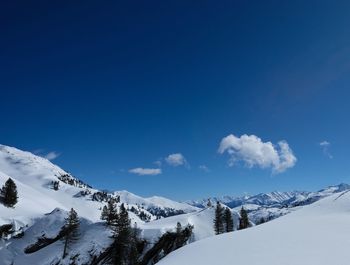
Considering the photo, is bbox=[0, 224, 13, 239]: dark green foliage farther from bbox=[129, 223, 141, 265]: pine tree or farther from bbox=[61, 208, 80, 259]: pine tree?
bbox=[129, 223, 141, 265]: pine tree

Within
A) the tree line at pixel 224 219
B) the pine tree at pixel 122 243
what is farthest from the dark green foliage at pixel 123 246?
the tree line at pixel 224 219

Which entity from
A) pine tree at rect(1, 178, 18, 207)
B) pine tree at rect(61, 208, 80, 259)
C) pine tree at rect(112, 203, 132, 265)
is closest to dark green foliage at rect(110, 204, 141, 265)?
pine tree at rect(112, 203, 132, 265)

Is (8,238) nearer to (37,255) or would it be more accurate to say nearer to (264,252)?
(37,255)

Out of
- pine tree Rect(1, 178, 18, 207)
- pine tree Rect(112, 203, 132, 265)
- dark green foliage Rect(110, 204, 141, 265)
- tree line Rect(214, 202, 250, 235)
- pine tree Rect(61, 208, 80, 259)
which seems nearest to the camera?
dark green foliage Rect(110, 204, 141, 265)

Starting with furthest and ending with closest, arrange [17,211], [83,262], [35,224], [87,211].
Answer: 1. [87,211]
2. [17,211]
3. [35,224]
4. [83,262]

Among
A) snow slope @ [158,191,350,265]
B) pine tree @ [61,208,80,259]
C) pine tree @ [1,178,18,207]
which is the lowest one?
snow slope @ [158,191,350,265]

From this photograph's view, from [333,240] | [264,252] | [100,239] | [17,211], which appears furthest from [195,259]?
[17,211]

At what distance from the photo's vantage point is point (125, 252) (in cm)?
6888

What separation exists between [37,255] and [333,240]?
7492 cm

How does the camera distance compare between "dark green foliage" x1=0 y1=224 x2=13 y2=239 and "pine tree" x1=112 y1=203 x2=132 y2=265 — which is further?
"dark green foliage" x1=0 y1=224 x2=13 y2=239

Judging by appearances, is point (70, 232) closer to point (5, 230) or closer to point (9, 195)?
point (5, 230)

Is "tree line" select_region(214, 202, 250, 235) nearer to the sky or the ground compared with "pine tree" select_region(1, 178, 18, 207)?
nearer to the ground

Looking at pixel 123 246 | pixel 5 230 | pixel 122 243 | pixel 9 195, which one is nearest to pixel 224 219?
pixel 123 246

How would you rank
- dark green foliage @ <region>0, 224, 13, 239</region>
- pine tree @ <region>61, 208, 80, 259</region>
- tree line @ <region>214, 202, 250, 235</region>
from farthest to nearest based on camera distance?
tree line @ <region>214, 202, 250, 235</region> < dark green foliage @ <region>0, 224, 13, 239</region> < pine tree @ <region>61, 208, 80, 259</region>
